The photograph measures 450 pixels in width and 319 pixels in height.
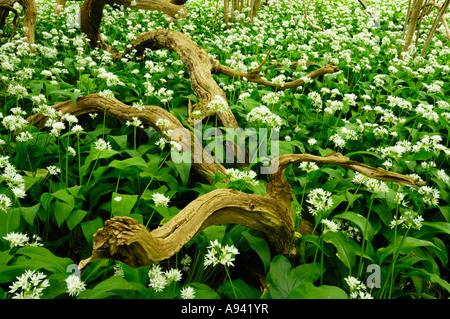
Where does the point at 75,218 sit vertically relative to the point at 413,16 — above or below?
below

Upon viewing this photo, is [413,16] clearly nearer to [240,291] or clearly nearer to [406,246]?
[406,246]

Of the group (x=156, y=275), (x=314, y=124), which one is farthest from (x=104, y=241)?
(x=314, y=124)

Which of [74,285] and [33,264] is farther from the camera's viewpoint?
[33,264]

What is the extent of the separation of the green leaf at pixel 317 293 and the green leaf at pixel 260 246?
0.99 ft

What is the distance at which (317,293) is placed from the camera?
147 cm

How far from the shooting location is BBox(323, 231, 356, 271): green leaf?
1.82 metres

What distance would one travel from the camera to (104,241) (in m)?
1.20

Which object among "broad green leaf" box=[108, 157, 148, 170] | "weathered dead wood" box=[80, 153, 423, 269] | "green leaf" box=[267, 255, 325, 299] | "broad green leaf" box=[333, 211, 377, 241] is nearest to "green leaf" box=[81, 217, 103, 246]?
"broad green leaf" box=[108, 157, 148, 170]

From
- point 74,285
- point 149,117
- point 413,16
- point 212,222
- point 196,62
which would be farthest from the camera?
point 413,16

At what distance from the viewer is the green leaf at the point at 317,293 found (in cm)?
145

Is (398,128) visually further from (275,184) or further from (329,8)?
(329,8)

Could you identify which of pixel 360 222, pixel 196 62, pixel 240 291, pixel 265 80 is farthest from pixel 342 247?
pixel 196 62

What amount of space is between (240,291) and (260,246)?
29 centimetres
